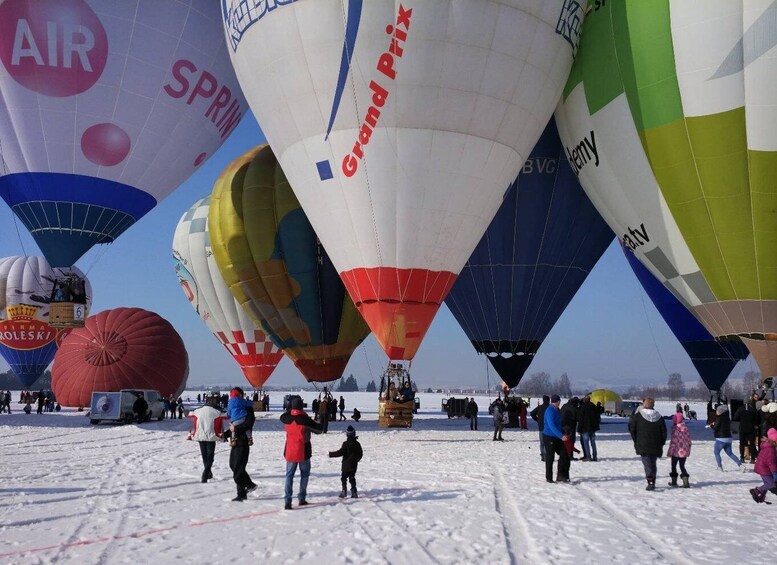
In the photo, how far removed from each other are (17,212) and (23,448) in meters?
8.87

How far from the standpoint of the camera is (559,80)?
55.5 ft

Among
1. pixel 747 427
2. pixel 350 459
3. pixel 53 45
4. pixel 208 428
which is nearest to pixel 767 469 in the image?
pixel 747 427

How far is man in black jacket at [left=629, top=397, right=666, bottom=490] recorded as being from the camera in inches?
351

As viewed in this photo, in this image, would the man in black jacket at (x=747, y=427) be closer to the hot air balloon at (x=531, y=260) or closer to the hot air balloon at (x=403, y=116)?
the hot air balloon at (x=403, y=116)

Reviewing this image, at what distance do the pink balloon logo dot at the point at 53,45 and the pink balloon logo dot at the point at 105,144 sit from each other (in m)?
1.22

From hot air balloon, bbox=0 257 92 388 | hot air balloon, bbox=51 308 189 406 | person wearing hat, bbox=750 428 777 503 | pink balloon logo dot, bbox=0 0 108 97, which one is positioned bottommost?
person wearing hat, bbox=750 428 777 503

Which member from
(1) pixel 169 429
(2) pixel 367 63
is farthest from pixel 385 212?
(1) pixel 169 429

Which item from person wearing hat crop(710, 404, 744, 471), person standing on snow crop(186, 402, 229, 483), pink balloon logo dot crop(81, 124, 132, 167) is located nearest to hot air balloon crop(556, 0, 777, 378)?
person wearing hat crop(710, 404, 744, 471)

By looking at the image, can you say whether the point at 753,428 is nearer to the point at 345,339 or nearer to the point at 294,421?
the point at 294,421

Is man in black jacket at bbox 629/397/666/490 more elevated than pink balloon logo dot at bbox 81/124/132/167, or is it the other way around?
pink balloon logo dot at bbox 81/124/132/167

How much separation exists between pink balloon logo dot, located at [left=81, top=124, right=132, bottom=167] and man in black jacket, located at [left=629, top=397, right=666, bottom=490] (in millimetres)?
17011

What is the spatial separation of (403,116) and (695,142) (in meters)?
6.52

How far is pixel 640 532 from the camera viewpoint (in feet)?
21.7

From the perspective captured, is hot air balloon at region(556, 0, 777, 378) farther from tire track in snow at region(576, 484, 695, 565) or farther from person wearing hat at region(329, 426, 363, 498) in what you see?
person wearing hat at region(329, 426, 363, 498)
